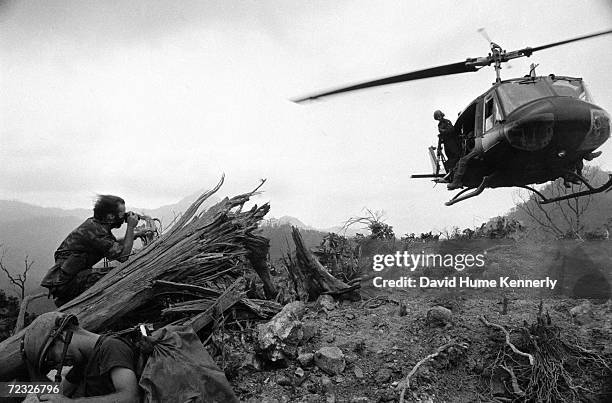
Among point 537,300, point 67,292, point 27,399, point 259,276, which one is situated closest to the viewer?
point 27,399

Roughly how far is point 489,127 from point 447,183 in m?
1.19

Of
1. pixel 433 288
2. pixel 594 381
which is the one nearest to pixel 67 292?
pixel 433 288

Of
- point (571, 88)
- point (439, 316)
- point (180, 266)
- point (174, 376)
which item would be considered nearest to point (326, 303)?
point (439, 316)

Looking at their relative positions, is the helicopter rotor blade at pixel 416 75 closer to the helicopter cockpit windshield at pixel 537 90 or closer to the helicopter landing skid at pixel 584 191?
the helicopter cockpit windshield at pixel 537 90

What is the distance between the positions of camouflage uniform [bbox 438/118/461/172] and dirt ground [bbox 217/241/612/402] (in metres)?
1.89

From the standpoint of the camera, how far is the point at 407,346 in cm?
360

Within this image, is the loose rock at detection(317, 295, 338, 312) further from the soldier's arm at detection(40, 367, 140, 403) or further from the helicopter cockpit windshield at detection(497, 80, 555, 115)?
the helicopter cockpit windshield at detection(497, 80, 555, 115)

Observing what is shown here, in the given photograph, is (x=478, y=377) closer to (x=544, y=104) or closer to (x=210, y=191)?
(x=544, y=104)

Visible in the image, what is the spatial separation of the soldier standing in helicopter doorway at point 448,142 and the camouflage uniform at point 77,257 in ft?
14.2

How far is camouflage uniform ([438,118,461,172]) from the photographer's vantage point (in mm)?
5750

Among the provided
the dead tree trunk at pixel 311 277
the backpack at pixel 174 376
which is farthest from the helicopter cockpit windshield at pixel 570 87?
the backpack at pixel 174 376

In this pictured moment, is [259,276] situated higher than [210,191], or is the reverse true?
[210,191]

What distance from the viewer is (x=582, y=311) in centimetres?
404

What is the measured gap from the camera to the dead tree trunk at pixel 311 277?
14.9 ft
